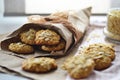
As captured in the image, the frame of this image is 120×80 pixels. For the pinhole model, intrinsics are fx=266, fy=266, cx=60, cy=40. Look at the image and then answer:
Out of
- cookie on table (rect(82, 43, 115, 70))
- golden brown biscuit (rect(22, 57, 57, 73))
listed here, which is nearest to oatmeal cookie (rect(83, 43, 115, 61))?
cookie on table (rect(82, 43, 115, 70))

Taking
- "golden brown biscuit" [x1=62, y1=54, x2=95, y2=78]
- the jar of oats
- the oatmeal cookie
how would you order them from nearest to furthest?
"golden brown biscuit" [x1=62, y1=54, x2=95, y2=78], the oatmeal cookie, the jar of oats

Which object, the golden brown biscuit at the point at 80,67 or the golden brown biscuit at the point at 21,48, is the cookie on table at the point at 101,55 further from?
the golden brown biscuit at the point at 21,48

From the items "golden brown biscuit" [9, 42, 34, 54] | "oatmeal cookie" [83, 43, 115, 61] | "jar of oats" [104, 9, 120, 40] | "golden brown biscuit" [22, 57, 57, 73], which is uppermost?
"jar of oats" [104, 9, 120, 40]

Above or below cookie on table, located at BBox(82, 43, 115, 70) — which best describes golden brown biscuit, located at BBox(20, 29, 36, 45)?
above

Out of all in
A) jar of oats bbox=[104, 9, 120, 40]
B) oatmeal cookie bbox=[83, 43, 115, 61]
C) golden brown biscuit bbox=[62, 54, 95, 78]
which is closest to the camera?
golden brown biscuit bbox=[62, 54, 95, 78]

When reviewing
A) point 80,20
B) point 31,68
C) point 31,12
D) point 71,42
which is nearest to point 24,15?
point 31,12

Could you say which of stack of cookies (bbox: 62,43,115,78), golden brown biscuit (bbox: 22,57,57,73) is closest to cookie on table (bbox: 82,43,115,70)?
stack of cookies (bbox: 62,43,115,78)

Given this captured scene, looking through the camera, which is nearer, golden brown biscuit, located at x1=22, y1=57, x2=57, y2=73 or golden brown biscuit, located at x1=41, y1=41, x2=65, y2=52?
golden brown biscuit, located at x1=22, y1=57, x2=57, y2=73

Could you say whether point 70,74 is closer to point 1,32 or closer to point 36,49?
point 36,49

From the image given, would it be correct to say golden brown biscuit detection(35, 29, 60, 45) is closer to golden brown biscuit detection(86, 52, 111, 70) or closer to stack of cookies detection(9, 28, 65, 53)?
stack of cookies detection(9, 28, 65, 53)
